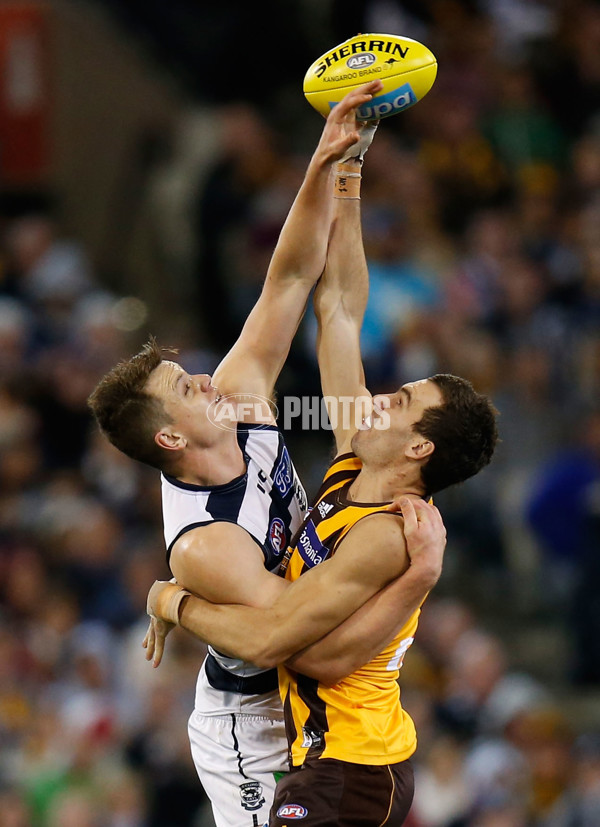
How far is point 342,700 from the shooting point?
4.35m

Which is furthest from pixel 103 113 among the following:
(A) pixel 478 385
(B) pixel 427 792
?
(B) pixel 427 792

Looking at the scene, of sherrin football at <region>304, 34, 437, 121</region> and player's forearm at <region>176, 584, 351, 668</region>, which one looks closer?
Result: player's forearm at <region>176, 584, 351, 668</region>

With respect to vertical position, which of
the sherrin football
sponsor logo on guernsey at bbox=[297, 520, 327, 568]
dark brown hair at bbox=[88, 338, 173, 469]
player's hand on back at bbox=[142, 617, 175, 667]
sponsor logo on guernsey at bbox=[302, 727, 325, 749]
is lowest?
sponsor logo on guernsey at bbox=[302, 727, 325, 749]

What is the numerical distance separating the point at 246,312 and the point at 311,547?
18.0ft

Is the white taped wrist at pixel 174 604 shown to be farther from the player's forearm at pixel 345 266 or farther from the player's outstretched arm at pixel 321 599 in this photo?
the player's forearm at pixel 345 266

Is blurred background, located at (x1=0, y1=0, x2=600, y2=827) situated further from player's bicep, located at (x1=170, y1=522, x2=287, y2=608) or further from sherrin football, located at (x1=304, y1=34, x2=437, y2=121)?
sherrin football, located at (x1=304, y1=34, x2=437, y2=121)

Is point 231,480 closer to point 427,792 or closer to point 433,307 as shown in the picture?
point 427,792

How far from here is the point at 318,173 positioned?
15.2ft

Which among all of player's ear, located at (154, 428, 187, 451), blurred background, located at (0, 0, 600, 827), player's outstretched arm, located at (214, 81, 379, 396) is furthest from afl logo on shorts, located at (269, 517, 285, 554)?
blurred background, located at (0, 0, 600, 827)

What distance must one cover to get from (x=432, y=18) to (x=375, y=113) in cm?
686

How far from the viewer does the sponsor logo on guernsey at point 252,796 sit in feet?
15.3

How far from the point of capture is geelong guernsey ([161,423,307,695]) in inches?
→ 176

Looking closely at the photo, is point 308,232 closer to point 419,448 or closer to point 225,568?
point 419,448

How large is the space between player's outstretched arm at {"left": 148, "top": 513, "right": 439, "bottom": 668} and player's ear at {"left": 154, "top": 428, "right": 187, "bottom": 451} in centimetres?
59
